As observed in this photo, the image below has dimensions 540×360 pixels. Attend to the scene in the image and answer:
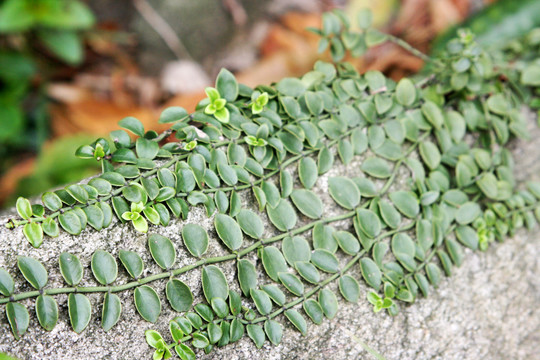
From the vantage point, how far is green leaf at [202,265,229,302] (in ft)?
2.95

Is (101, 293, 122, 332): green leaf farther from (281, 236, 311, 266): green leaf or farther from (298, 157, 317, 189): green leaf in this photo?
(298, 157, 317, 189): green leaf

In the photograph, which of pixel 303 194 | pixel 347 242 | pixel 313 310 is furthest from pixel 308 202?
pixel 313 310

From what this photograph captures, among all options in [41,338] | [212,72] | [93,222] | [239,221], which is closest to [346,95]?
[239,221]

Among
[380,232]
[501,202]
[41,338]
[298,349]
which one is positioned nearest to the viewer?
[41,338]

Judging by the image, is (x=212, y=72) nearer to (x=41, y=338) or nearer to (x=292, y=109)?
(x=292, y=109)

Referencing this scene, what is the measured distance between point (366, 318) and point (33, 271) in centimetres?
70

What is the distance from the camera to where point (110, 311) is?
843 mm

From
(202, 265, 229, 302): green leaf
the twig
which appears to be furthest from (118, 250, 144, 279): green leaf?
the twig

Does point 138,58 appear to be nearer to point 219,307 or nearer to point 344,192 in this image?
point 344,192

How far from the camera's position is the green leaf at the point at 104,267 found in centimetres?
85

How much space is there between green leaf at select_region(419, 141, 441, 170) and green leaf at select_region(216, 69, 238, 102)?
19.9 inches

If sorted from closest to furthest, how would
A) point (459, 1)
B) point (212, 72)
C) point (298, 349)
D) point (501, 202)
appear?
point (298, 349) → point (501, 202) → point (459, 1) → point (212, 72)

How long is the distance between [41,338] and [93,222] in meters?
0.23

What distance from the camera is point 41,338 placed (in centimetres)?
82
